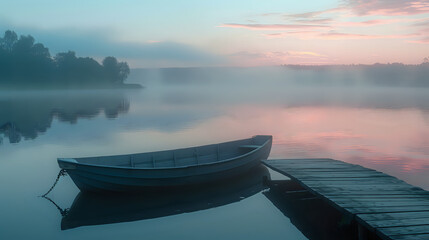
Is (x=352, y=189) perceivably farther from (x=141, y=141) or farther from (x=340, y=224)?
(x=141, y=141)

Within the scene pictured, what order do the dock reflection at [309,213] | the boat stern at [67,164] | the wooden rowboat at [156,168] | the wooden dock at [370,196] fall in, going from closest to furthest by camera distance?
the wooden dock at [370,196], the dock reflection at [309,213], the boat stern at [67,164], the wooden rowboat at [156,168]

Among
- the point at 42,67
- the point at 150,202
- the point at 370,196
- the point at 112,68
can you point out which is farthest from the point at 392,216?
the point at 112,68

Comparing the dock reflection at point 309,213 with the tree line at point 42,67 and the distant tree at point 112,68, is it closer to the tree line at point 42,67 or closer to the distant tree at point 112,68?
the tree line at point 42,67

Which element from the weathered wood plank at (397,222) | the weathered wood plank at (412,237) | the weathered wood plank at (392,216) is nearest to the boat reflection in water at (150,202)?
the weathered wood plank at (392,216)

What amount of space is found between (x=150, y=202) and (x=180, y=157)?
324cm

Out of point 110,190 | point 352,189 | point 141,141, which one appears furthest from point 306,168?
point 141,141

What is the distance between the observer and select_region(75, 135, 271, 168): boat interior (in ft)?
49.2

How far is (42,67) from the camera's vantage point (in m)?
160

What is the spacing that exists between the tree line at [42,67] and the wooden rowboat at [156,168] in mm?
158366

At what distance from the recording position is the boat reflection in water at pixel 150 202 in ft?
41.7

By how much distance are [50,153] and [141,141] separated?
6.37 meters

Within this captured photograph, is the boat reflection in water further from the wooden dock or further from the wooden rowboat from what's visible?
the wooden dock

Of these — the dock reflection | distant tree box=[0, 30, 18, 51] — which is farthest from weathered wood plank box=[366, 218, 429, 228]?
distant tree box=[0, 30, 18, 51]

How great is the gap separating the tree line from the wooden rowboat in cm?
15837
